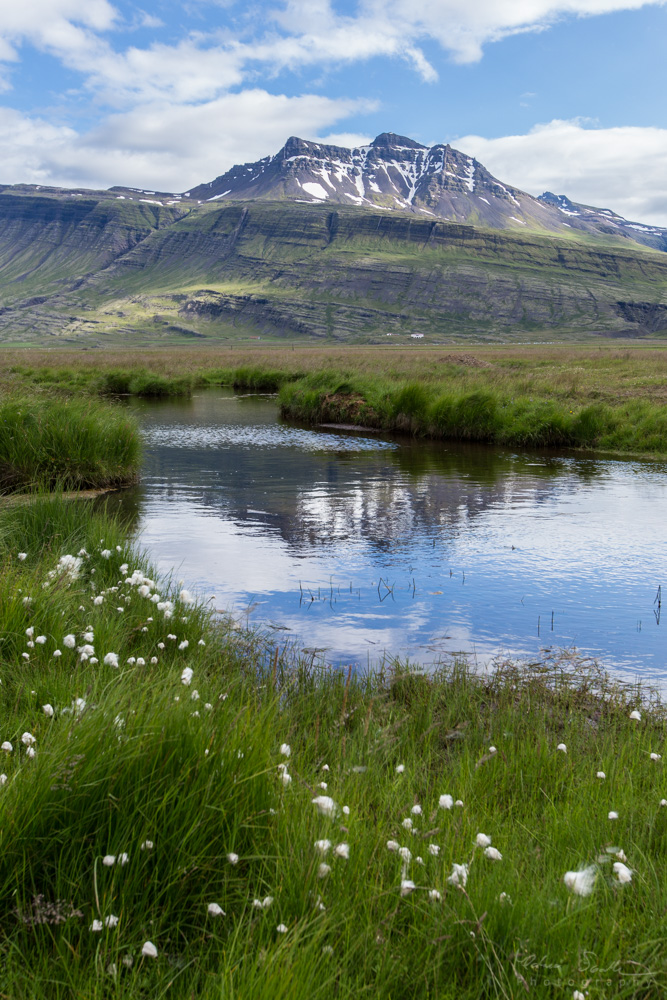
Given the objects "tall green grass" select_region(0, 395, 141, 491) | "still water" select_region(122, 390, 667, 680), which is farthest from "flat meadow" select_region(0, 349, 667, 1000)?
"tall green grass" select_region(0, 395, 141, 491)

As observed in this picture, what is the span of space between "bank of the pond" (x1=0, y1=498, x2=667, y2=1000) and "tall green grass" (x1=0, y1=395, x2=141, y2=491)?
1264cm

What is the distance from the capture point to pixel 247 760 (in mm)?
3539

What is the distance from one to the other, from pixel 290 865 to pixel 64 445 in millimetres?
15651

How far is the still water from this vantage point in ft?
30.0

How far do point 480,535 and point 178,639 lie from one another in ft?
27.4

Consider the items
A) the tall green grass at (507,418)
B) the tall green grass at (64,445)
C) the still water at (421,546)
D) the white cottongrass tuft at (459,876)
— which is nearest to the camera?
the white cottongrass tuft at (459,876)

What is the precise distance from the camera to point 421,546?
44.6ft

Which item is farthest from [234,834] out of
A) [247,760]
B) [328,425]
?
[328,425]

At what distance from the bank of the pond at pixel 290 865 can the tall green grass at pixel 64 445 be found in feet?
41.5

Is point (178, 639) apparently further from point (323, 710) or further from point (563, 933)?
point (563, 933)

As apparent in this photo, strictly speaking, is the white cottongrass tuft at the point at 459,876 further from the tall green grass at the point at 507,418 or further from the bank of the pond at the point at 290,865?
the tall green grass at the point at 507,418

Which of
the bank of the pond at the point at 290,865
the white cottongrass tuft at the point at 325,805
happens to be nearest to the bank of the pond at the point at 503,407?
the bank of the pond at the point at 290,865

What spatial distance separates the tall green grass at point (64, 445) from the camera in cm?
1639

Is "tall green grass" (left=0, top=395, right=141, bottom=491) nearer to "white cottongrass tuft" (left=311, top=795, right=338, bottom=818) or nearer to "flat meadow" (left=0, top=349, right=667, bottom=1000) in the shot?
"flat meadow" (left=0, top=349, right=667, bottom=1000)
